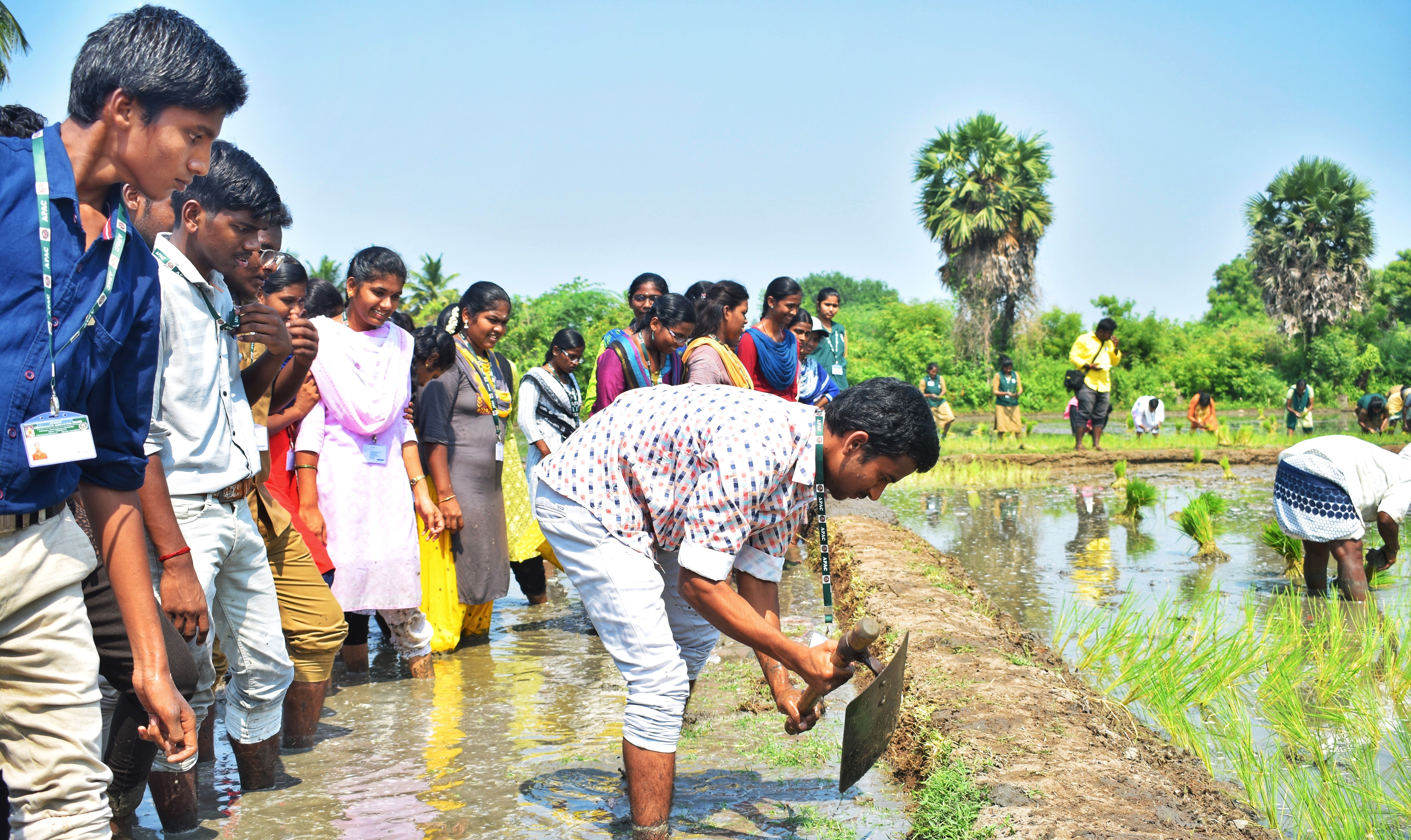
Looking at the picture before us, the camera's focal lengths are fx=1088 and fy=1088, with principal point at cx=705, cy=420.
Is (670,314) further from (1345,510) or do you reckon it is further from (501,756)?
(1345,510)

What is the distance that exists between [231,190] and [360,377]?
1.62 metres

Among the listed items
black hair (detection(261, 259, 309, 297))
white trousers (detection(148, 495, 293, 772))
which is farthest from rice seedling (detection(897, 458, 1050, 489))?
white trousers (detection(148, 495, 293, 772))

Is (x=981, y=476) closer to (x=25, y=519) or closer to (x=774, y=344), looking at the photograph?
(x=774, y=344)

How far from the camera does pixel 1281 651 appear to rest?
171 inches

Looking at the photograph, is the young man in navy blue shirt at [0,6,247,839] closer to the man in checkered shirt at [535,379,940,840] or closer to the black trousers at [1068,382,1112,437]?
the man in checkered shirt at [535,379,940,840]

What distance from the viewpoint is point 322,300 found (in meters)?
4.93

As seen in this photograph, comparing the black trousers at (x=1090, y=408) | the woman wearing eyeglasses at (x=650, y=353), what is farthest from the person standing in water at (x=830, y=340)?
the black trousers at (x=1090, y=408)

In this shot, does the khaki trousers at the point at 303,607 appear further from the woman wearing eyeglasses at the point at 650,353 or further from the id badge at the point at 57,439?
the woman wearing eyeglasses at the point at 650,353

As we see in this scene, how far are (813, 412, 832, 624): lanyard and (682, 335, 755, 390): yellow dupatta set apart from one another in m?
2.65

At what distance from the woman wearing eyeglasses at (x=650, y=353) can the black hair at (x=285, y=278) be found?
1624 millimetres

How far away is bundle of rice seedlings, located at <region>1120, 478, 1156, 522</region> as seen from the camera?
9641 mm

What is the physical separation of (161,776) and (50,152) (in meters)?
1.73

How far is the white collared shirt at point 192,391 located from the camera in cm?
282

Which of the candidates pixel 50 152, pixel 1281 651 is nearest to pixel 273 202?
pixel 50 152
